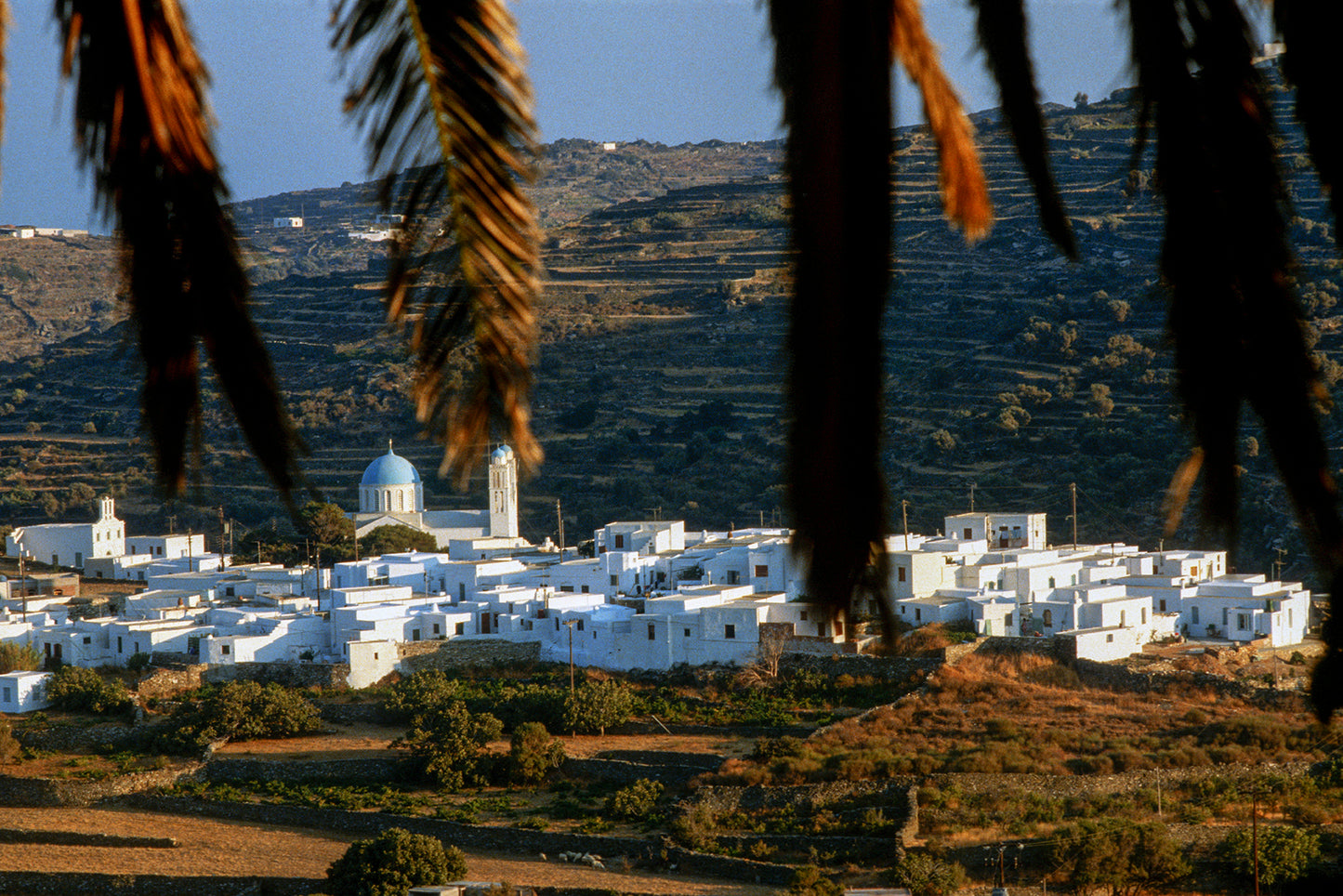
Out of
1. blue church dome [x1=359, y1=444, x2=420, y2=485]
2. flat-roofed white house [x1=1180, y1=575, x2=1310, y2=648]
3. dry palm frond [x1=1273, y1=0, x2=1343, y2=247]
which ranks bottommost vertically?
flat-roofed white house [x1=1180, y1=575, x2=1310, y2=648]

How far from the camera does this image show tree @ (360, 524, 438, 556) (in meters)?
29.9

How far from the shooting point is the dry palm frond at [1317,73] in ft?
3.91

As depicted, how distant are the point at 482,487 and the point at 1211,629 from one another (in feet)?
74.2

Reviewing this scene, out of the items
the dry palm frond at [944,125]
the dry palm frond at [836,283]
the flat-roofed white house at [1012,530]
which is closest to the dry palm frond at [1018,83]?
the dry palm frond at [944,125]

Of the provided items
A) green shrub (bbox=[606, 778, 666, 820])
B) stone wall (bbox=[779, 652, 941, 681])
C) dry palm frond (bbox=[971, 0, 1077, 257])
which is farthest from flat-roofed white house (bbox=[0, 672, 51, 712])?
dry palm frond (bbox=[971, 0, 1077, 257])

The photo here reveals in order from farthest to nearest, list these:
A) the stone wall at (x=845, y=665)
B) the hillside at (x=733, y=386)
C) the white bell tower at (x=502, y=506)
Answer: the white bell tower at (x=502, y=506), the hillside at (x=733, y=386), the stone wall at (x=845, y=665)

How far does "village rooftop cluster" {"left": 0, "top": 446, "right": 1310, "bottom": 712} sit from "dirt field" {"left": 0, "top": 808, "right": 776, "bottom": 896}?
5037 millimetres

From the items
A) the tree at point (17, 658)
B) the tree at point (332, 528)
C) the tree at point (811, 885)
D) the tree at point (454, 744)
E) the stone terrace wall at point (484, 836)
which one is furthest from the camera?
the tree at point (332, 528)

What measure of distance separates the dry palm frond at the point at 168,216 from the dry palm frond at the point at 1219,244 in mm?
810

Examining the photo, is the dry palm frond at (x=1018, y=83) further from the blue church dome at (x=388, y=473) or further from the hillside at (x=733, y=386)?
the blue church dome at (x=388, y=473)


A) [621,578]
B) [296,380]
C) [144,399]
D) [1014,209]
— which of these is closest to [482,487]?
[296,380]

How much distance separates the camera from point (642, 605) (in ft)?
71.7

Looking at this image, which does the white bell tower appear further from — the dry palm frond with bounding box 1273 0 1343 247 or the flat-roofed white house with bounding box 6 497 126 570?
the dry palm frond with bounding box 1273 0 1343 247

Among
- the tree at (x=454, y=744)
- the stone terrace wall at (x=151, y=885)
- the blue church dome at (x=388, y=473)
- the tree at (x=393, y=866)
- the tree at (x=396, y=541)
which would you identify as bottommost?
the stone terrace wall at (x=151, y=885)
